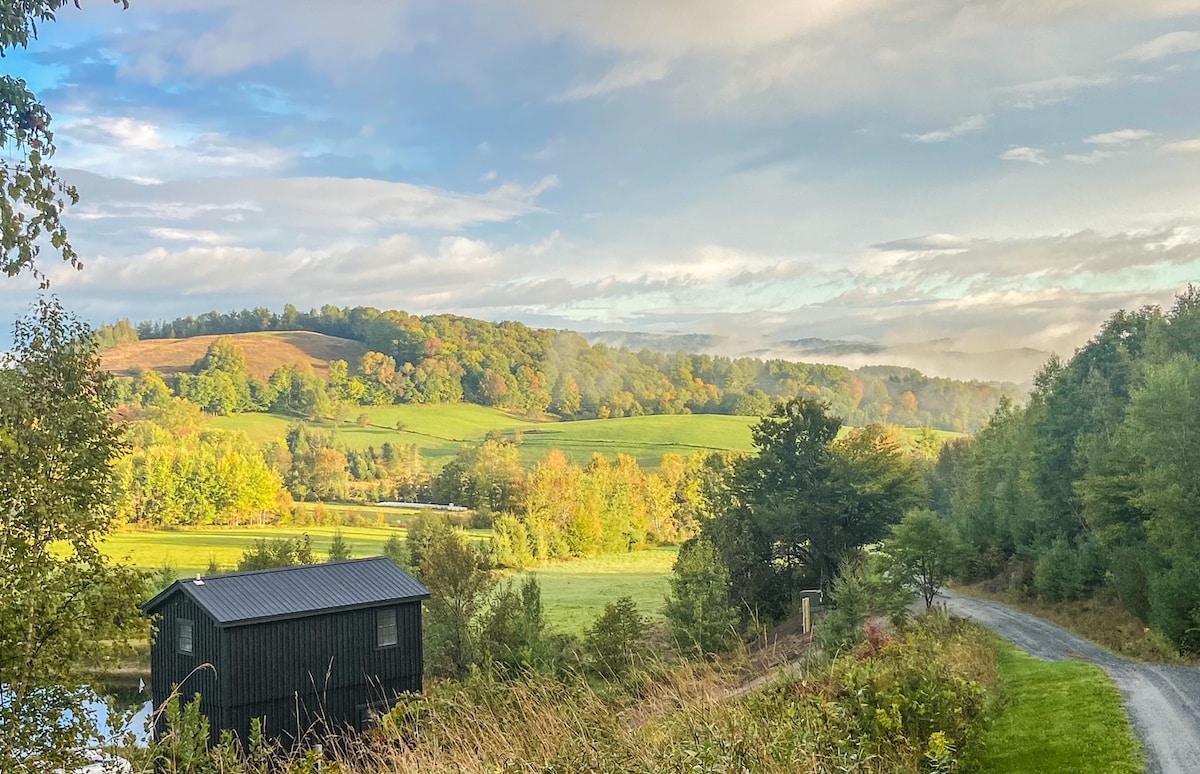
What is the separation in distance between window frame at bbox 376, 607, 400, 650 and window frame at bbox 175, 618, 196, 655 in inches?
156

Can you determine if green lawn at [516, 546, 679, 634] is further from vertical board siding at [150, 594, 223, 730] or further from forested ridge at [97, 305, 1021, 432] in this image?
forested ridge at [97, 305, 1021, 432]

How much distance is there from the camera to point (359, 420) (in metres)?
84.8

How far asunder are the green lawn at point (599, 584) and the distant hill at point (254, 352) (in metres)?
47.3

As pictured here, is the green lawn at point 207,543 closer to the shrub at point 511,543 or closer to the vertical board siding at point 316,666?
the shrub at point 511,543

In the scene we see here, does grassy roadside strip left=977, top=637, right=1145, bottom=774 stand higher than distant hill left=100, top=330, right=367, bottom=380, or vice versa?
distant hill left=100, top=330, right=367, bottom=380

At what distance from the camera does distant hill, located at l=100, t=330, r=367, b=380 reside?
87.4m

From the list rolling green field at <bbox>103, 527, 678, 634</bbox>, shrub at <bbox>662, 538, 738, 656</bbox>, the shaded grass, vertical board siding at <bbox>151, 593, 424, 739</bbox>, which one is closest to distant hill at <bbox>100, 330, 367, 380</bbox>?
the shaded grass

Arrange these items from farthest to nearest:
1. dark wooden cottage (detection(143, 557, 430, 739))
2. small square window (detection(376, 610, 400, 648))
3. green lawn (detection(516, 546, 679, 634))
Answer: green lawn (detection(516, 546, 679, 634))
small square window (detection(376, 610, 400, 648))
dark wooden cottage (detection(143, 557, 430, 739))

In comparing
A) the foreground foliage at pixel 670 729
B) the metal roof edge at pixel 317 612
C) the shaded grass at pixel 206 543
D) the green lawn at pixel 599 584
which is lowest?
the green lawn at pixel 599 584

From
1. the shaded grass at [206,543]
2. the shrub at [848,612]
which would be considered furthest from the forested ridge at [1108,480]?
the shaded grass at [206,543]

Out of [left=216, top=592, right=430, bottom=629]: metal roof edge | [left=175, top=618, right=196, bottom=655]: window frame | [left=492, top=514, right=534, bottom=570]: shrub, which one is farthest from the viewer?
[left=492, top=514, right=534, bottom=570]: shrub

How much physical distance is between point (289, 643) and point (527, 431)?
64.8 m

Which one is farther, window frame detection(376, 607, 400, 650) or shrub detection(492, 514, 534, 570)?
shrub detection(492, 514, 534, 570)

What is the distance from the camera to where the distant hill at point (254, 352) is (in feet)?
287
